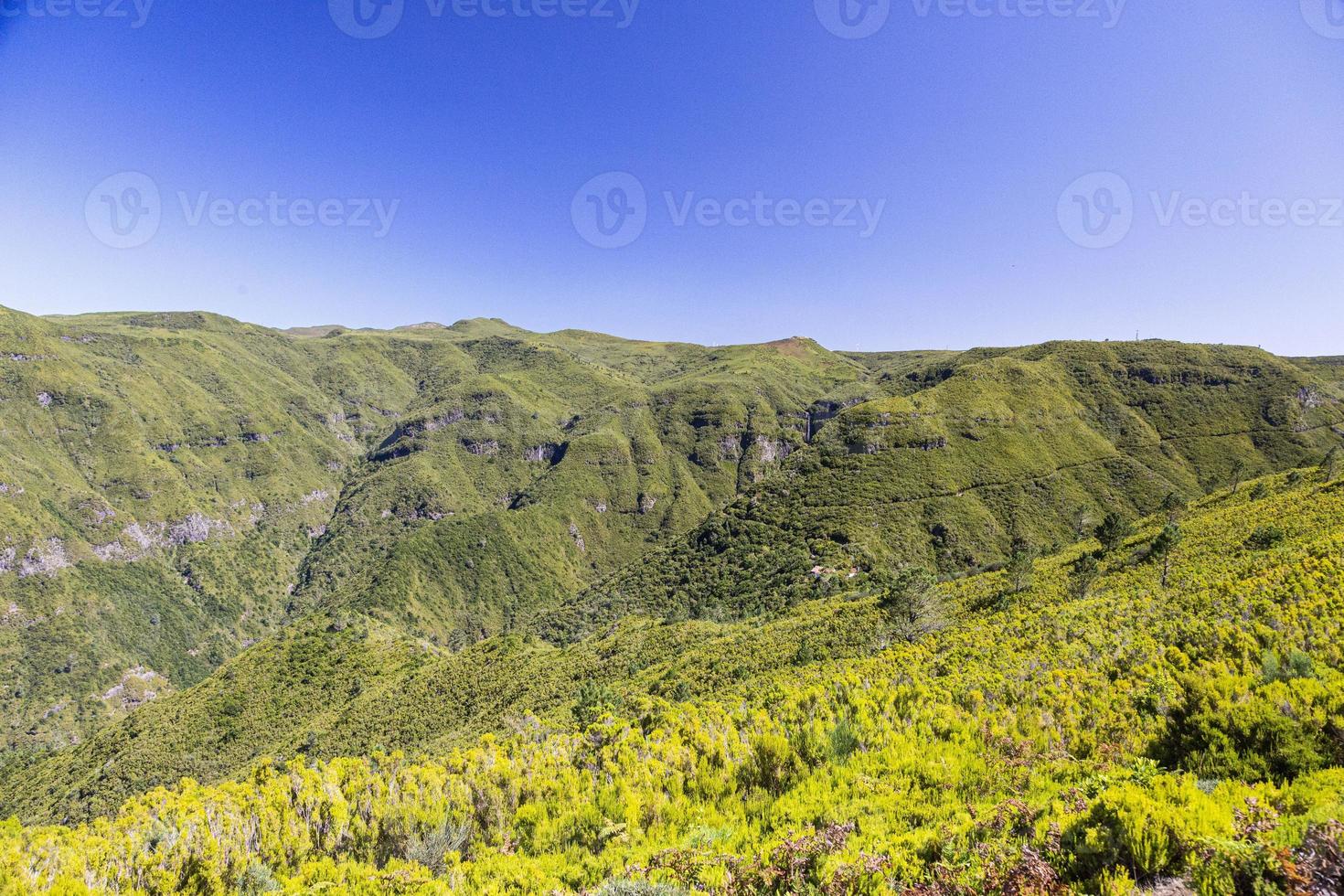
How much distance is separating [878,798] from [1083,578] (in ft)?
115

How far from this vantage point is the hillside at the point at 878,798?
14.9ft

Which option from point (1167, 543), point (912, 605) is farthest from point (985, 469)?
point (1167, 543)

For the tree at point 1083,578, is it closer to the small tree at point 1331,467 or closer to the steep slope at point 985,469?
the small tree at point 1331,467

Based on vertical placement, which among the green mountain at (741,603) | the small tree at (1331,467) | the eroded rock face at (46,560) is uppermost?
the small tree at (1331,467)

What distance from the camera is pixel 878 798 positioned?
7.29 meters

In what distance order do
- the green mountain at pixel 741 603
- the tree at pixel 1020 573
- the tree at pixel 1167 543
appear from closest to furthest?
1. the tree at pixel 1167 543
2. the tree at pixel 1020 573
3. the green mountain at pixel 741 603

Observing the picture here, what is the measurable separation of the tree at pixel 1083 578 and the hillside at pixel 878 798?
2008 centimetres

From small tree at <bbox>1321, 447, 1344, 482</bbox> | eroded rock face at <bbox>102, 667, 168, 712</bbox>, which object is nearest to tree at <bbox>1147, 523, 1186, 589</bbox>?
small tree at <bbox>1321, 447, 1344, 482</bbox>

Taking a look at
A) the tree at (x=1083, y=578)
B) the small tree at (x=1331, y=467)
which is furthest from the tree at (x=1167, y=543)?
the small tree at (x=1331, y=467)

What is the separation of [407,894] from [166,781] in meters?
90.1

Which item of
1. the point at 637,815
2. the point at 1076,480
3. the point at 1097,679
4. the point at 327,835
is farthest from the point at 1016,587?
the point at 1076,480

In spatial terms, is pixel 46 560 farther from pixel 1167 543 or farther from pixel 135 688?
pixel 1167 543

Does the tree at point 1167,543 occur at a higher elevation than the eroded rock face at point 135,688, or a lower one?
higher

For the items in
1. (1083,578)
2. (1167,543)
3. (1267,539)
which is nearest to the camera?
(1267,539)
